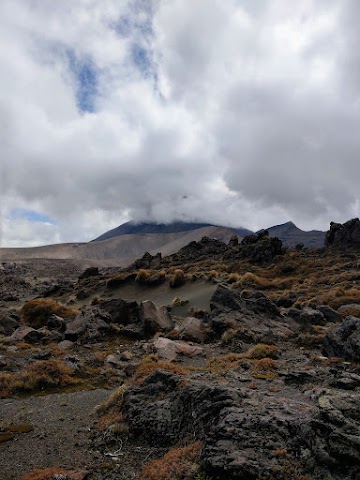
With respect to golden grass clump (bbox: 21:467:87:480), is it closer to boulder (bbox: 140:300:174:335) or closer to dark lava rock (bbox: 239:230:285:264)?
boulder (bbox: 140:300:174:335)

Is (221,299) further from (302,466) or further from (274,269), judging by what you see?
(274,269)

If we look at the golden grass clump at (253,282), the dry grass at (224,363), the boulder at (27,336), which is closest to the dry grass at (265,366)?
the dry grass at (224,363)

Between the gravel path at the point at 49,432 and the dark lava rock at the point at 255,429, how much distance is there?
152 centimetres

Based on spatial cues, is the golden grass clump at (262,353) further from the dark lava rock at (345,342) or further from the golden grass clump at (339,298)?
the golden grass clump at (339,298)

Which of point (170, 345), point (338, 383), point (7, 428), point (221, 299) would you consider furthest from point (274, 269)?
point (7, 428)

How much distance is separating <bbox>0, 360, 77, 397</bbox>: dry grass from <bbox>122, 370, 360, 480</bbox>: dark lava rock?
18.5ft

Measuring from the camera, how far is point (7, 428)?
10953 mm

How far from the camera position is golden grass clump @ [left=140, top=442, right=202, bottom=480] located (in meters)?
7.60

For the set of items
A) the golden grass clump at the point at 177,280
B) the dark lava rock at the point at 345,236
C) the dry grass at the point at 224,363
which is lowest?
the dry grass at the point at 224,363

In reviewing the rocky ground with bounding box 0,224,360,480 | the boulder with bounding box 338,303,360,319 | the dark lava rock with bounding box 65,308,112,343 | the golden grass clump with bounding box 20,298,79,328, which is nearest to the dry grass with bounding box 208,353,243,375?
the rocky ground with bounding box 0,224,360,480

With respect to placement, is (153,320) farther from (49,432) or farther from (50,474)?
(50,474)

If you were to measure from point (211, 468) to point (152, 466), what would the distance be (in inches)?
65.4

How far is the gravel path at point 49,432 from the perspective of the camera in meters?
8.89

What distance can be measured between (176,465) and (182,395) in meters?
2.59
